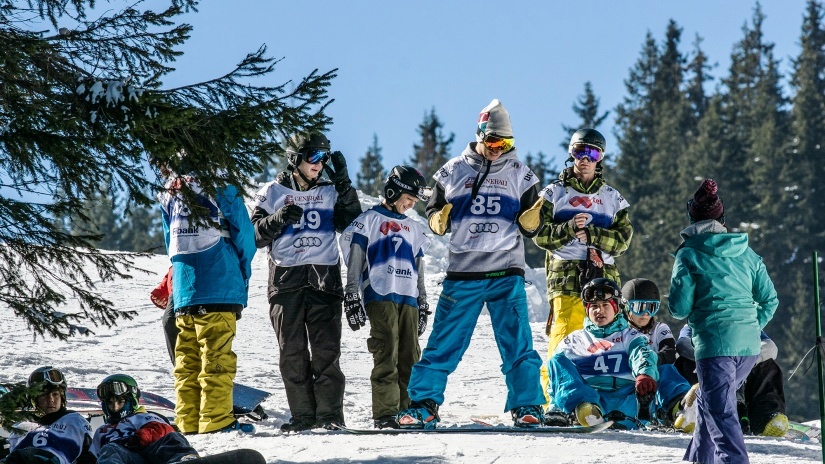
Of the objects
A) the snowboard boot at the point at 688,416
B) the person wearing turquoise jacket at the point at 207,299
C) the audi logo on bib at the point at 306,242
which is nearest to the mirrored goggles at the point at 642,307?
the snowboard boot at the point at 688,416

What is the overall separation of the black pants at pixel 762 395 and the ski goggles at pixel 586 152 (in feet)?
6.43

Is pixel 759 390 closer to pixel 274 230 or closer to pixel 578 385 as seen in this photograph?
pixel 578 385

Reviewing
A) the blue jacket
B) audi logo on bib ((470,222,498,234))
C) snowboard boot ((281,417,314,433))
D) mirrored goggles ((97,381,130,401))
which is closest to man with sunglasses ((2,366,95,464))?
mirrored goggles ((97,381,130,401))

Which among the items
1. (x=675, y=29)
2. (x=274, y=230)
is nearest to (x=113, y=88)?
(x=274, y=230)

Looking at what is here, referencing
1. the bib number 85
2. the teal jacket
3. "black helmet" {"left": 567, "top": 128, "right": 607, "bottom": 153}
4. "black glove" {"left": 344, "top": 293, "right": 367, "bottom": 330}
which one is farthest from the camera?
"black helmet" {"left": 567, "top": 128, "right": 607, "bottom": 153}

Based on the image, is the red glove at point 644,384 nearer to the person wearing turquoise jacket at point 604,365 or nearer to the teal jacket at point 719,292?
the person wearing turquoise jacket at point 604,365

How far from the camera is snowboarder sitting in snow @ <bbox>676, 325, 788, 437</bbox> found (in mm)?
8602

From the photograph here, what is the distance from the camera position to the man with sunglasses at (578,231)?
892 centimetres

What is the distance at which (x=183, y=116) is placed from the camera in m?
6.18

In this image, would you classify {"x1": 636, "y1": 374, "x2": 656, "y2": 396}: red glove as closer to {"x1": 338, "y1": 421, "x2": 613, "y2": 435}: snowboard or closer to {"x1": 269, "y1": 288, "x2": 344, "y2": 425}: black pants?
{"x1": 338, "y1": 421, "x2": 613, "y2": 435}: snowboard

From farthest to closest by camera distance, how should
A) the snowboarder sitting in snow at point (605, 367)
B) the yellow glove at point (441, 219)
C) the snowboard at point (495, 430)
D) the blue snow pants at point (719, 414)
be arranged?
the snowboarder sitting in snow at point (605, 367)
the yellow glove at point (441, 219)
the snowboard at point (495, 430)
the blue snow pants at point (719, 414)

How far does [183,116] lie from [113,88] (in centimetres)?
47

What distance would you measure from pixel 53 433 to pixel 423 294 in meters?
2.84

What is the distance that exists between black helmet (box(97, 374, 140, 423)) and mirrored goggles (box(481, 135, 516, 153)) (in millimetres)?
2983
